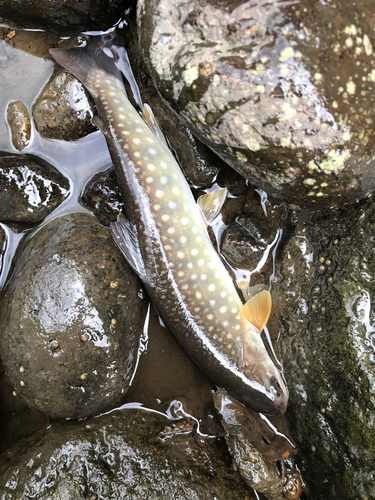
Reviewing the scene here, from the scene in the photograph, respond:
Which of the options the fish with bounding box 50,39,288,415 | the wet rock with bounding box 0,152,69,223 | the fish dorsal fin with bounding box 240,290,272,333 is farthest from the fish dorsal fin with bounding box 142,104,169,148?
the fish dorsal fin with bounding box 240,290,272,333

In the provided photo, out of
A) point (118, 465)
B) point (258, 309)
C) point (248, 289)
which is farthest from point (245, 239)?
point (118, 465)

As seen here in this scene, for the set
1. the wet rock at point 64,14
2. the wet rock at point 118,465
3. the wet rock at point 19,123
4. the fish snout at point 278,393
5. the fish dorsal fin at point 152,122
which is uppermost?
the wet rock at point 64,14

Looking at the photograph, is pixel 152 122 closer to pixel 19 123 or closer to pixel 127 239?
pixel 127 239

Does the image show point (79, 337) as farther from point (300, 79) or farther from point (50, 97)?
point (300, 79)

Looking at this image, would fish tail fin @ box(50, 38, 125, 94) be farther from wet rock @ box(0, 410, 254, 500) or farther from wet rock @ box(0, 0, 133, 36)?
wet rock @ box(0, 410, 254, 500)

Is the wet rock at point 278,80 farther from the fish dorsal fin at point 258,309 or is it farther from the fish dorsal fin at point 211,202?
the fish dorsal fin at point 258,309

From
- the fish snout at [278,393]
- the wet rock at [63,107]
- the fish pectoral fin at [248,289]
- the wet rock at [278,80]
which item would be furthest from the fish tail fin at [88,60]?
the fish snout at [278,393]

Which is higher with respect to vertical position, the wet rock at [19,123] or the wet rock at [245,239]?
the wet rock at [19,123]
